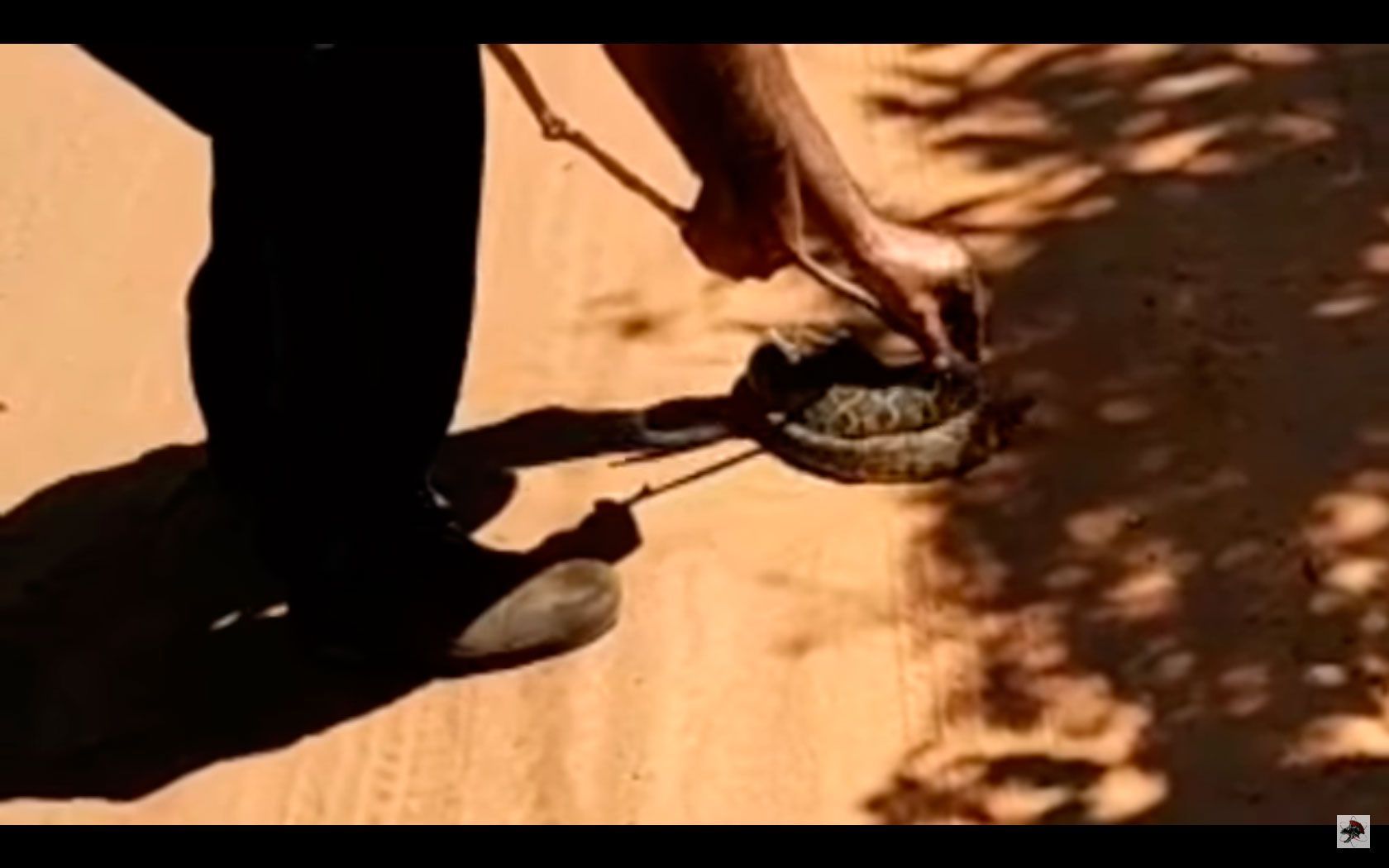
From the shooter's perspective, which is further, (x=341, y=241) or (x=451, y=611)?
(x=451, y=611)

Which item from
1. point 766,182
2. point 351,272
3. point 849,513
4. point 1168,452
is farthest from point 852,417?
point 351,272

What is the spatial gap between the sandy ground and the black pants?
89 mm

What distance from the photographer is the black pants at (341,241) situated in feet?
11.5

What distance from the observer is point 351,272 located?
3.59 metres

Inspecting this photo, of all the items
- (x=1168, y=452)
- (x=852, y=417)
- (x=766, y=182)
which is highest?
(x=766, y=182)

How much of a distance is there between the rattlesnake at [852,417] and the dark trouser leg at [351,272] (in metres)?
0.57

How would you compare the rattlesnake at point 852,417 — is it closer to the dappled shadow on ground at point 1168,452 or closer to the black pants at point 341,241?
the dappled shadow on ground at point 1168,452

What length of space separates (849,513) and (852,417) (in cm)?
15

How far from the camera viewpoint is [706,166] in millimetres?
3549

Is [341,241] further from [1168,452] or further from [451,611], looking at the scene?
[1168,452]

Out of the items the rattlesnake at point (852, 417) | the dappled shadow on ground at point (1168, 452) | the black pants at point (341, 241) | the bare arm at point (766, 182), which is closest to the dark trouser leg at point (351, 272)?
the black pants at point (341, 241)

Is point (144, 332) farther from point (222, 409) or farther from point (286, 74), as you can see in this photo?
point (286, 74)

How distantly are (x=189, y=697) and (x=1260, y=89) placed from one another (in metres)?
2.20
